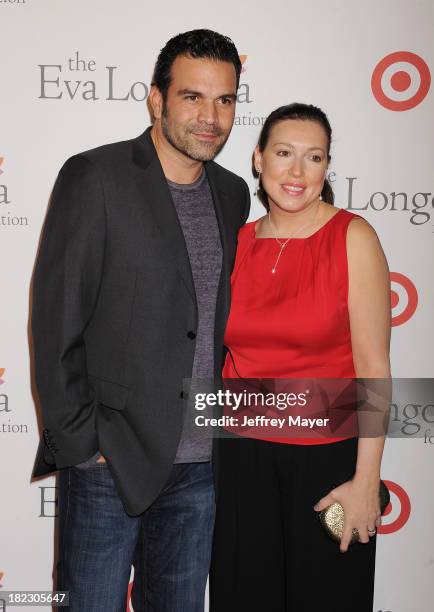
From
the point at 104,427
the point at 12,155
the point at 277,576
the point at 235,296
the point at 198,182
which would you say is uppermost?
the point at 12,155

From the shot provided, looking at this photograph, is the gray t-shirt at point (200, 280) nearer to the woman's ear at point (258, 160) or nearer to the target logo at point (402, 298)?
the woman's ear at point (258, 160)

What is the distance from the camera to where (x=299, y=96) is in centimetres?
234

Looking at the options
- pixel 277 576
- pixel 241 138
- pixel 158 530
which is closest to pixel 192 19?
pixel 241 138

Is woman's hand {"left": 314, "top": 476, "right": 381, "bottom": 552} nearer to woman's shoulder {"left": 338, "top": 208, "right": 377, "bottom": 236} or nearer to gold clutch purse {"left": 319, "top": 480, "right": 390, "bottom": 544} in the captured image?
gold clutch purse {"left": 319, "top": 480, "right": 390, "bottom": 544}

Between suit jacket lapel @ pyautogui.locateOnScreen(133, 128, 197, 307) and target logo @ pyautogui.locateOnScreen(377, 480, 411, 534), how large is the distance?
1.46m

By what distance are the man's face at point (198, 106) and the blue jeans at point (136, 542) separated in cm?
98

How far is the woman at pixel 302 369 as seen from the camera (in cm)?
173

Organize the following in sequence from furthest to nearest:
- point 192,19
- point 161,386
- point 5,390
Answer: point 5,390 < point 192,19 < point 161,386

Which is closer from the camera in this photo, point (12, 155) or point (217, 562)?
point (217, 562)

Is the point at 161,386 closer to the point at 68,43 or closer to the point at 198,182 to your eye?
the point at 198,182

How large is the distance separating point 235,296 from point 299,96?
0.94 metres

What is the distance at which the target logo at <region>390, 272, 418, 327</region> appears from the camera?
8.11 ft

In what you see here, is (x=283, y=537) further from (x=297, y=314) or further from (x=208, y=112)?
(x=208, y=112)

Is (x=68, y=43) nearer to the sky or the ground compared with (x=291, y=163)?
nearer to the sky
